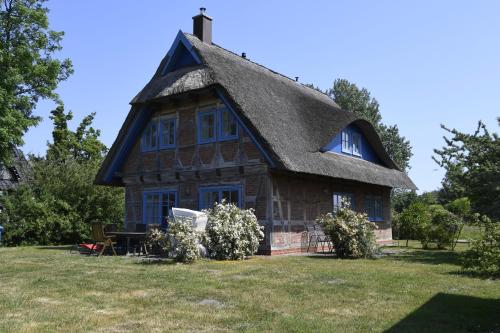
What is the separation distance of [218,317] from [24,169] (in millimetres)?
26455

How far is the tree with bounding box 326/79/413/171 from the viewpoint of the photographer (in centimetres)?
4512

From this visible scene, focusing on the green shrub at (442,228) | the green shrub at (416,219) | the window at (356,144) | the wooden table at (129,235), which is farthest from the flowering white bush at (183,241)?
the green shrub at (416,219)

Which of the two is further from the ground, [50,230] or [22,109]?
[22,109]

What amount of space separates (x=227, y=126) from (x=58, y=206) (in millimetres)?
9901

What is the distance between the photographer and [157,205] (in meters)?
17.5

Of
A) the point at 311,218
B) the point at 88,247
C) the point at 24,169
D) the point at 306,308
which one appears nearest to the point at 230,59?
the point at 311,218

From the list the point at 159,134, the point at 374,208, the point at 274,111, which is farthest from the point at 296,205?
the point at 374,208

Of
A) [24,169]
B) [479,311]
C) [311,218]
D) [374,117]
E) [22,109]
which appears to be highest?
[374,117]

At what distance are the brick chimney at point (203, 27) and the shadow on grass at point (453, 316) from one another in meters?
13.7

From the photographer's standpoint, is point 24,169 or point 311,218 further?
point 24,169

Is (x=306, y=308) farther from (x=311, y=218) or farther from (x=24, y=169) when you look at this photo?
(x=24, y=169)

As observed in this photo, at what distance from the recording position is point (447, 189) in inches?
575

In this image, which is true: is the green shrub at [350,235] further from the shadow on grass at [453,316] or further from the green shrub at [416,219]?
the green shrub at [416,219]

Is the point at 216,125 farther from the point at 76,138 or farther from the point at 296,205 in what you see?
the point at 76,138
